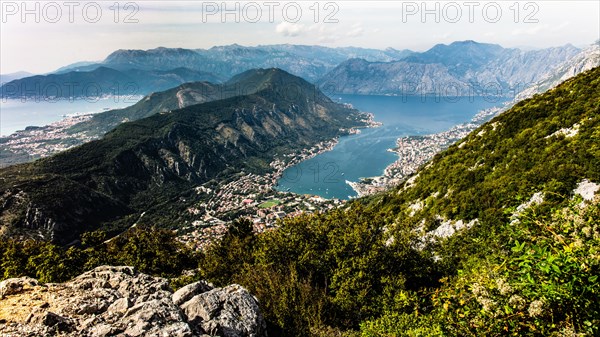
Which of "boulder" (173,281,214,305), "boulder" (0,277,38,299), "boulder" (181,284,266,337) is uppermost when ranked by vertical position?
"boulder" (0,277,38,299)

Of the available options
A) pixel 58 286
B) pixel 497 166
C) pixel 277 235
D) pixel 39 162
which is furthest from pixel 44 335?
pixel 39 162

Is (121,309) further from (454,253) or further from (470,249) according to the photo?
(454,253)

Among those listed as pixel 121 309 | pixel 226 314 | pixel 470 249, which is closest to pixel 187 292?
pixel 226 314

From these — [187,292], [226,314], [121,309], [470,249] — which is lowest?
[470,249]

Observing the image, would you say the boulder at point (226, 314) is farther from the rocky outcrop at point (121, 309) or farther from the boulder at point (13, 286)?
the boulder at point (13, 286)

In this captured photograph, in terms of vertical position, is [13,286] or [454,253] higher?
[13,286]

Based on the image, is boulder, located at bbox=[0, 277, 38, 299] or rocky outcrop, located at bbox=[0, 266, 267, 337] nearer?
rocky outcrop, located at bbox=[0, 266, 267, 337]

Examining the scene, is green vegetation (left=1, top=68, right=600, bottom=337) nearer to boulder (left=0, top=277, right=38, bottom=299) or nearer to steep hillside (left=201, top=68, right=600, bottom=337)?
steep hillside (left=201, top=68, right=600, bottom=337)

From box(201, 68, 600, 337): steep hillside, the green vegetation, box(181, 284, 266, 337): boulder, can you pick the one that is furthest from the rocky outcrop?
box(201, 68, 600, 337): steep hillside
